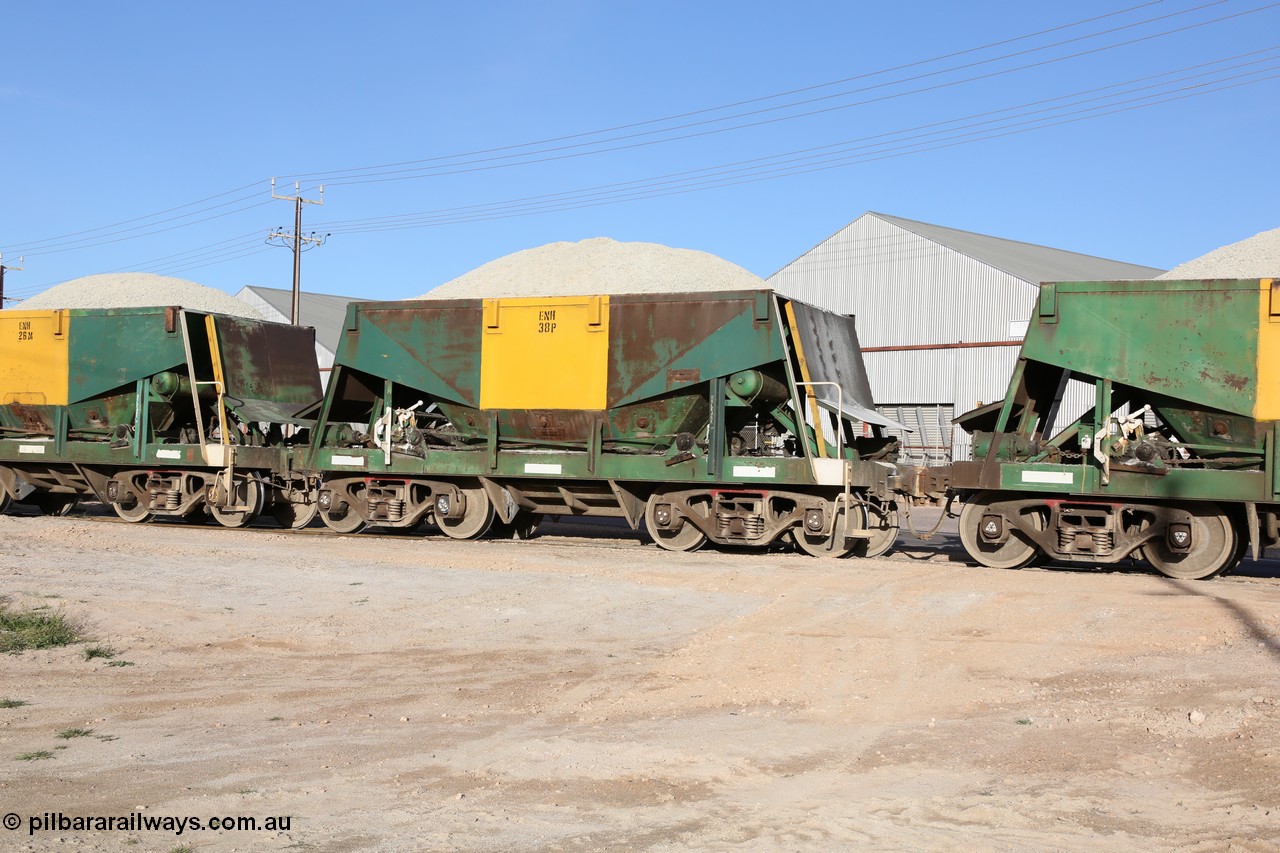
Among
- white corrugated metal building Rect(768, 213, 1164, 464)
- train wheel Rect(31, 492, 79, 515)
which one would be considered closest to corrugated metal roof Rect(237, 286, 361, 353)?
white corrugated metal building Rect(768, 213, 1164, 464)

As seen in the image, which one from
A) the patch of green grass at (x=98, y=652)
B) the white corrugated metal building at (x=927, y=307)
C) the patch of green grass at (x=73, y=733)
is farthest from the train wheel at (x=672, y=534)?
the white corrugated metal building at (x=927, y=307)

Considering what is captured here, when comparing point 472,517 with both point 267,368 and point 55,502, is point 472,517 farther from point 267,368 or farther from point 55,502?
point 55,502

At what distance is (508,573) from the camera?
12.3 meters

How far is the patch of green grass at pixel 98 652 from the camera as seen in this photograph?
8.16 meters

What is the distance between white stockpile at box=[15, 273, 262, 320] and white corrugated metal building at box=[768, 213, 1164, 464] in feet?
113

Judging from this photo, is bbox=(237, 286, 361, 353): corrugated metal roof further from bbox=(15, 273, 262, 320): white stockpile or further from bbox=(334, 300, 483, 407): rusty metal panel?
bbox=(334, 300, 483, 407): rusty metal panel

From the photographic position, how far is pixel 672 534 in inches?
604

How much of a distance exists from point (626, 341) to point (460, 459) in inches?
111

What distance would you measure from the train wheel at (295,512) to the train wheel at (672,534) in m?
5.41

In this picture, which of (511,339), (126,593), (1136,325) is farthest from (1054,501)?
(126,593)

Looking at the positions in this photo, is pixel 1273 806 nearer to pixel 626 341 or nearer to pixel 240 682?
pixel 240 682

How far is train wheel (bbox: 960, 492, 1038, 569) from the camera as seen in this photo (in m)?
13.5

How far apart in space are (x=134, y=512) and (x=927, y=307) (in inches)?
993

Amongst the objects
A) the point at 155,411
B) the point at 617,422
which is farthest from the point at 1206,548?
the point at 155,411
